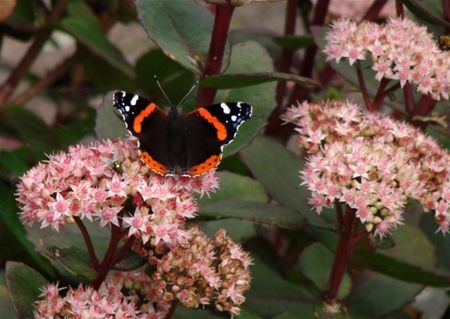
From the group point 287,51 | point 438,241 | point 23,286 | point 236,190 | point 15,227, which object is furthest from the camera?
point 287,51

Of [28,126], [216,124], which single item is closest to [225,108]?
[216,124]

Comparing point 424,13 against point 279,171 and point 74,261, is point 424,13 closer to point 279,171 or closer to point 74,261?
point 279,171

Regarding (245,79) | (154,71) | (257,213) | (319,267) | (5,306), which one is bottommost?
(5,306)

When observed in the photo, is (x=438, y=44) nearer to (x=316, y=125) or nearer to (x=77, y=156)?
(x=316, y=125)

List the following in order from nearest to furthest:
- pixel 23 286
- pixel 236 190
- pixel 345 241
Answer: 1. pixel 23 286
2. pixel 345 241
3. pixel 236 190

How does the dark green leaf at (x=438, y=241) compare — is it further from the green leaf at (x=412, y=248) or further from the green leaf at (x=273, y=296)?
the green leaf at (x=273, y=296)

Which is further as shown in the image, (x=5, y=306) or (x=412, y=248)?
(x=412, y=248)

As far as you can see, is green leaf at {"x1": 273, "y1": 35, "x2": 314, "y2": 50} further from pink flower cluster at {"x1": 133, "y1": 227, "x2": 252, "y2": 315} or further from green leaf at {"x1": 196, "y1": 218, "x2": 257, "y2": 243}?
pink flower cluster at {"x1": 133, "y1": 227, "x2": 252, "y2": 315}
